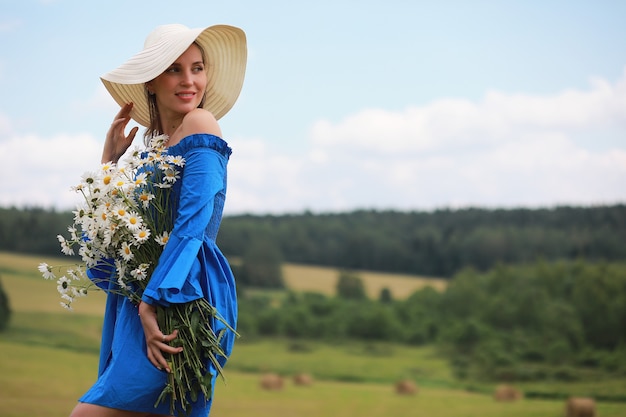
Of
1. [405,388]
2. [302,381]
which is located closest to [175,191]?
[405,388]

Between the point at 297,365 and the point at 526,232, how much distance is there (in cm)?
1047

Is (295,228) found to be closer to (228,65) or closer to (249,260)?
(249,260)

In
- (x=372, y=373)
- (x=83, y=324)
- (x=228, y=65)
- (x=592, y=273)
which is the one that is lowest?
(x=372, y=373)

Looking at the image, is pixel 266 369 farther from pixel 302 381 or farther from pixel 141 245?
pixel 141 245

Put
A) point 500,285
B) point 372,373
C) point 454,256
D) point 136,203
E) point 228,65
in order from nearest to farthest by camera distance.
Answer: point 136,203 < point 228,65 < point 372,373 < point 500,285 < point 454,256

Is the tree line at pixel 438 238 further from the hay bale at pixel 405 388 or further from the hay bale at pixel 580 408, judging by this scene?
the hay bale at pixel 580 408

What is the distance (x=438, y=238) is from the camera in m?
30.2

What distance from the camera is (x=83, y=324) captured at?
22.0 meters

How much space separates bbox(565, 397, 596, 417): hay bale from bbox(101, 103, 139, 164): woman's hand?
48.5 ft

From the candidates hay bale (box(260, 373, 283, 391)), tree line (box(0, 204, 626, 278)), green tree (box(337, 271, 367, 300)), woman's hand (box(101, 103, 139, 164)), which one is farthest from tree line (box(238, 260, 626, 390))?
woman's hand (box(101, 103, 139, 164))

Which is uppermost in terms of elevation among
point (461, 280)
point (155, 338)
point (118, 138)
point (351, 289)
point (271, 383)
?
point (118, 138)

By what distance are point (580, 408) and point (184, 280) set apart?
15.3m

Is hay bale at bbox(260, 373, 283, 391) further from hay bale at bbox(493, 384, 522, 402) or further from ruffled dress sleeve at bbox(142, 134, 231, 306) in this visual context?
ruffled dress sleeve at bbox(142, 134, 231, 306)

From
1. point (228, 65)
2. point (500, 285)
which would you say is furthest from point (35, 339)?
point (228, 65)
